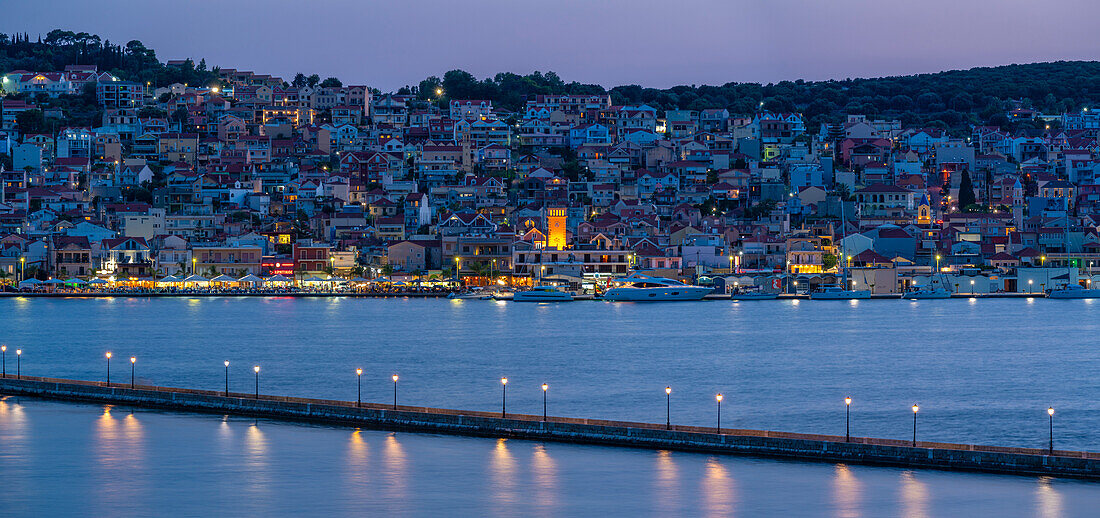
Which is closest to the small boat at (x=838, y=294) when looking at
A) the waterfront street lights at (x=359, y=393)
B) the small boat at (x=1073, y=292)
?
the small boat at (x=1073, y=292)

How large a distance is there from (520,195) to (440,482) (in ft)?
139

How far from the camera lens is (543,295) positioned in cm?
4647

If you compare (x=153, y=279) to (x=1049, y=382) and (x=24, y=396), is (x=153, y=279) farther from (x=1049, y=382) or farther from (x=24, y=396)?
(x=1049, y=382)

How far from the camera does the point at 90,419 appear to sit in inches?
782

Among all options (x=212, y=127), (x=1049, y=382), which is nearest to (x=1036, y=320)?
(x=1049, y=382)

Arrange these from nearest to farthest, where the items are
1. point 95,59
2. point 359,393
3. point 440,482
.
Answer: point 440,482, point 359,393, point 95,59

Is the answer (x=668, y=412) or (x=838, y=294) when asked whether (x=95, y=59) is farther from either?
(x=668, y=412)

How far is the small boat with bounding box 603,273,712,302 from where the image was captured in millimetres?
46469

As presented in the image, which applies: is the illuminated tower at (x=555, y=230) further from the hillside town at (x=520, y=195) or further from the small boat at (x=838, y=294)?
the small boat at (x=838, y=294)

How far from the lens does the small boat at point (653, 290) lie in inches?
1829

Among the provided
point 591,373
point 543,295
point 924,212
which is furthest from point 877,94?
point 591,373

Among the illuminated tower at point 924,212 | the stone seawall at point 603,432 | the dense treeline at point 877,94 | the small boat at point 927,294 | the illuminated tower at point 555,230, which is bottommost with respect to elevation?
the stone seawall at point 603,432

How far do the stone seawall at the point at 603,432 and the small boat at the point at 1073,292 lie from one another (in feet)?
104

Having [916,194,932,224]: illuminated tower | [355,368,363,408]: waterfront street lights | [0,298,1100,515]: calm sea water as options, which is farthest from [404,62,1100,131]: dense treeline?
[355,368,363,408]: waterfront street lights
